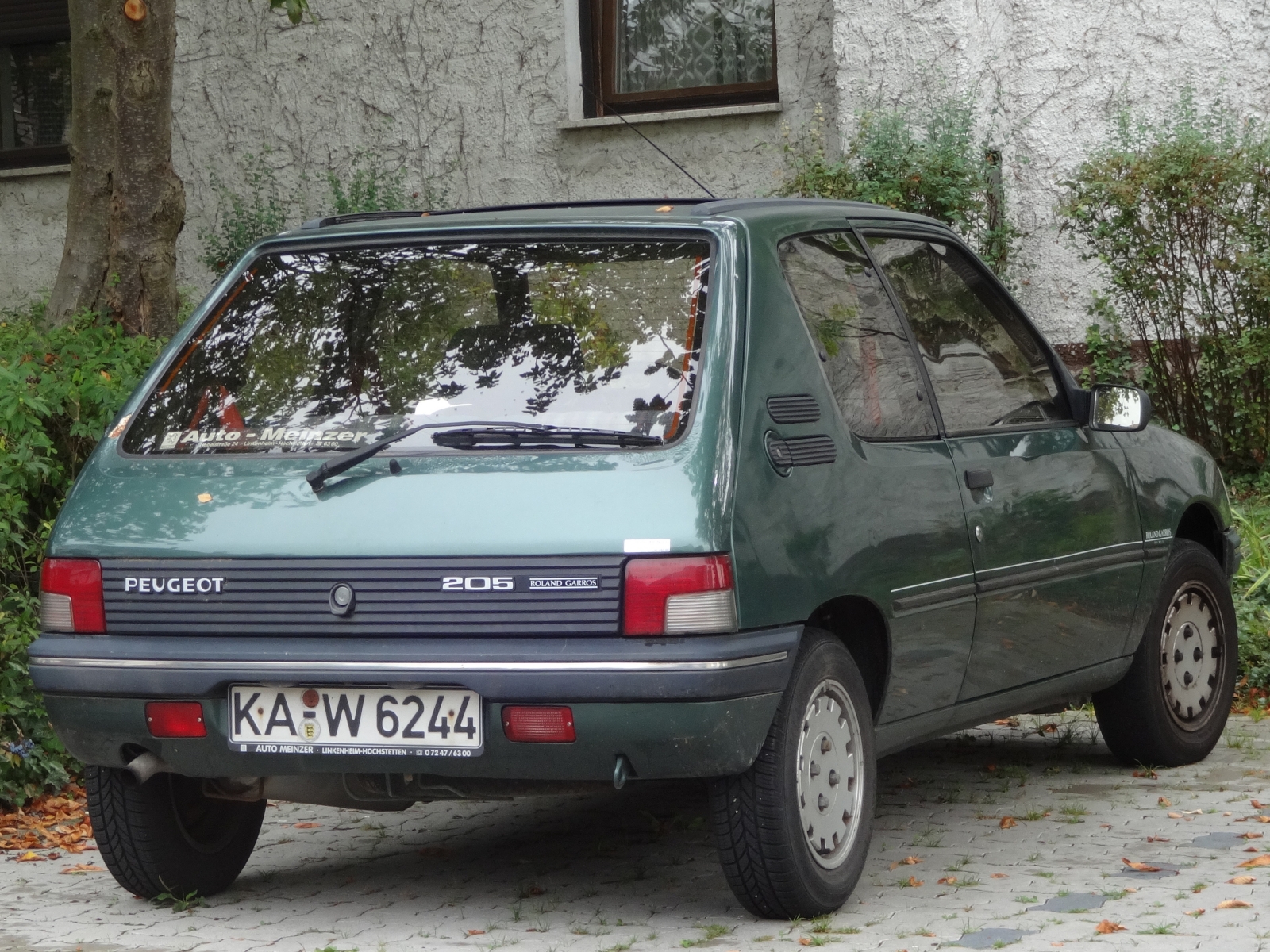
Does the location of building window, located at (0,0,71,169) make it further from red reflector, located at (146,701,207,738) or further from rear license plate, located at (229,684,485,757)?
rear license plate, located at (229,684,485,757)

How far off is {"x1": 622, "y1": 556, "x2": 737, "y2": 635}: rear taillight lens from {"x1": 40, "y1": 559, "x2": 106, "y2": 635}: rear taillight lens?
1311 mm

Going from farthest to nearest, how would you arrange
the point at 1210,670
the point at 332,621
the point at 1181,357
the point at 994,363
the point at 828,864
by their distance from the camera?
the point at 1181,357
the point at 1210,670
the point at 994,363
the point at 828,864
the point at 332,621

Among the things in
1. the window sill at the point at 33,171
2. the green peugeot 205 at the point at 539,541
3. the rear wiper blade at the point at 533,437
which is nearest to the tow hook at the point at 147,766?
the green peugeot 205 at the point at 539,541

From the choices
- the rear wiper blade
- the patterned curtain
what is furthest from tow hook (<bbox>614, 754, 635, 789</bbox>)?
the patterned curtain

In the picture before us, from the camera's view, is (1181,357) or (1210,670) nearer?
(1210,670)

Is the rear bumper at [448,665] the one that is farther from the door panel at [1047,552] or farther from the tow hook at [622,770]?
the door panel at [1047,552]

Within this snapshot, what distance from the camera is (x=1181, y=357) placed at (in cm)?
1043

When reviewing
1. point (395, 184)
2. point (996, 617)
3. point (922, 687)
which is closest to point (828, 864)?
point (922, 687)

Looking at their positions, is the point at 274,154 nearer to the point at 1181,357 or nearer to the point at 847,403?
the point at 1181,357

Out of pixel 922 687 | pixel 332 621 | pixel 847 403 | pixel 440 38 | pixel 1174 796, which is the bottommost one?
pixel 1174 796

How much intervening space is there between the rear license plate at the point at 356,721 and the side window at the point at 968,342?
178 cm

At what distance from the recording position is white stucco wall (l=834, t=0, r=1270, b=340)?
1141cm

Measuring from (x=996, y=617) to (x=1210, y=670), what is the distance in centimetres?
176

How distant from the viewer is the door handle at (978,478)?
16.8 ft
